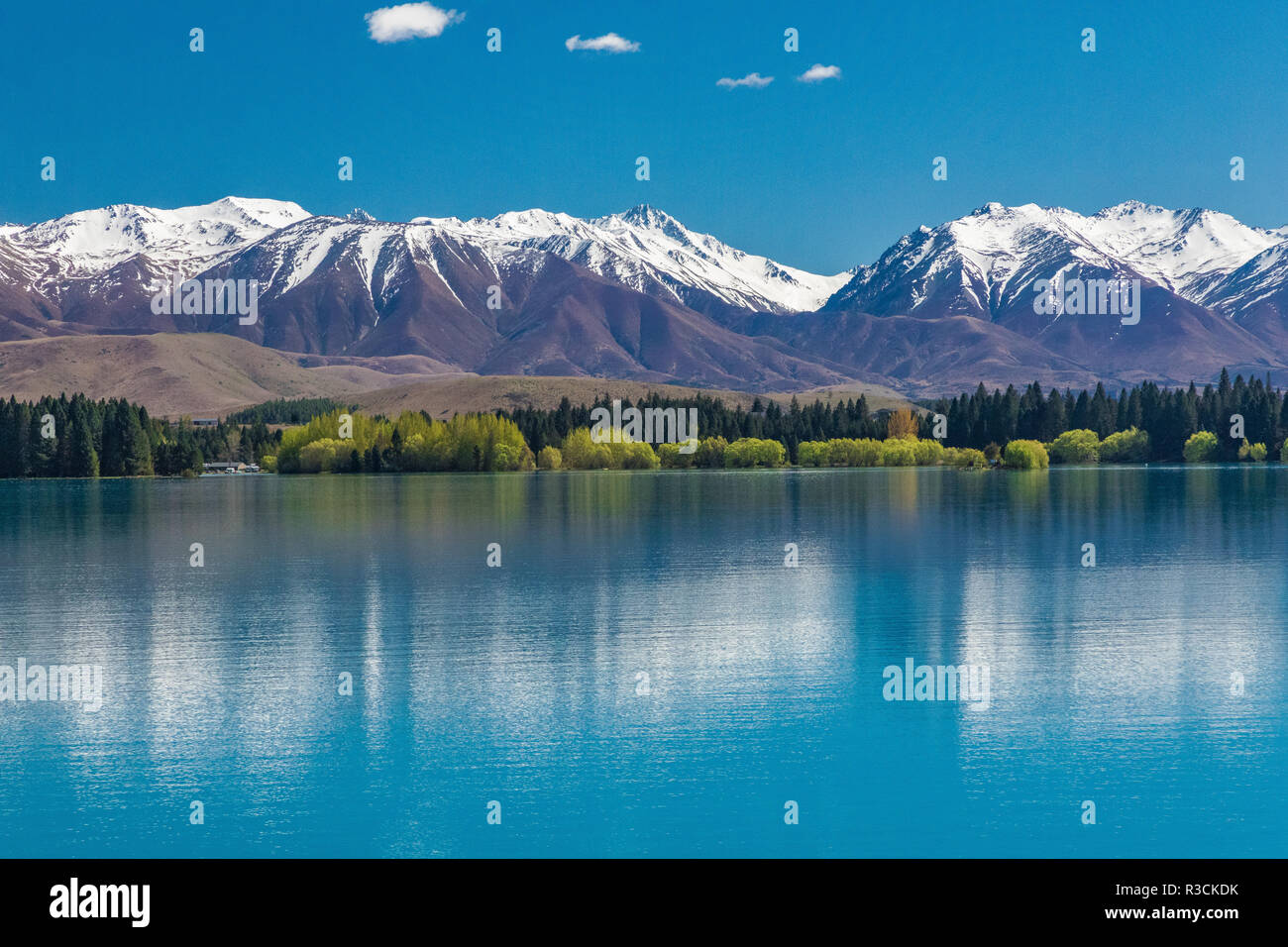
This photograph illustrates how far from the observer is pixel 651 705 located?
34312mm

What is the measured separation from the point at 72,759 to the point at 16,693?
7.88m

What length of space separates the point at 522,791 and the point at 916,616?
25020 millimetres

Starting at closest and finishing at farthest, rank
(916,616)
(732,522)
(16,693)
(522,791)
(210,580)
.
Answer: (522,791), (16,693), (916,616), (210,580), (732,522)

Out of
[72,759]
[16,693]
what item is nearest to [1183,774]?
[72,759]

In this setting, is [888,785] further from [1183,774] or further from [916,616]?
[916,616]

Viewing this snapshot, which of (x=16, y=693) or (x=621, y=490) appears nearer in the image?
(x=16, y=693)

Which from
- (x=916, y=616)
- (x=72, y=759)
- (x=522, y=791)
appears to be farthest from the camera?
(x=916, y=616)

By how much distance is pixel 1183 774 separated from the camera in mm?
28531

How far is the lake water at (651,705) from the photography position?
25.9 metres

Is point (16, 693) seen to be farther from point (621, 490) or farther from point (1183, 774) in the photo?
point (621, 490)

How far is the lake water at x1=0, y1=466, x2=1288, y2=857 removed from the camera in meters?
25.9
